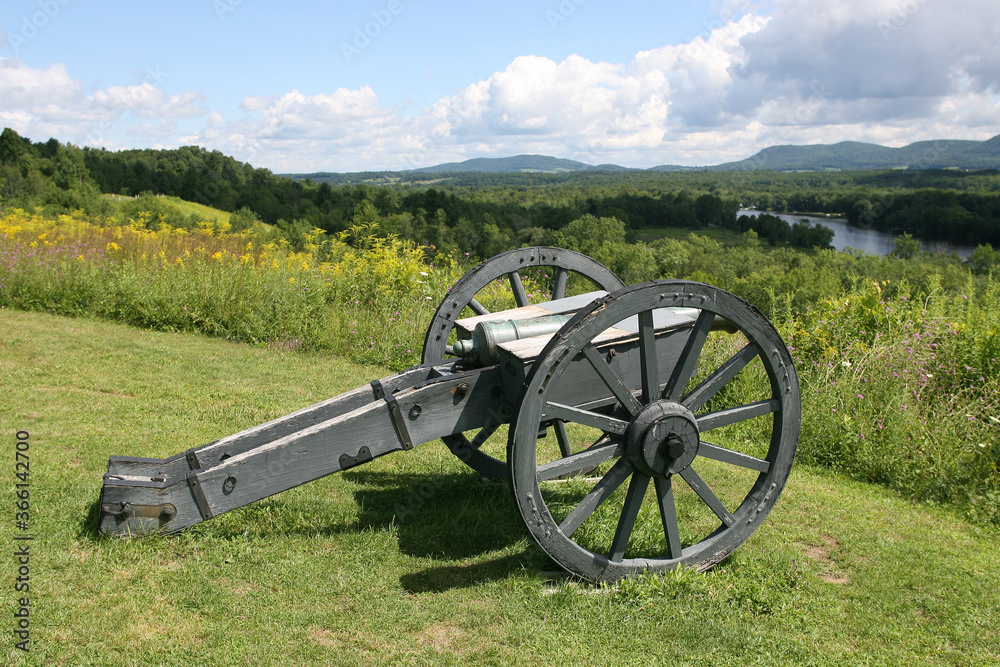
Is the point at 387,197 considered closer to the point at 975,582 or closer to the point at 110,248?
the point at 110,248

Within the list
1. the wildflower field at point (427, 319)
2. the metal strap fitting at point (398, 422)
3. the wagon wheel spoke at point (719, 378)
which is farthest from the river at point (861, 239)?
the metal strap fitting at point (398, 422)

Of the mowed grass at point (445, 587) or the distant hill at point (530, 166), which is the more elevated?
the distant hill at point (530, 166)

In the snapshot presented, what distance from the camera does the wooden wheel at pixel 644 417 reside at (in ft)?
8.51

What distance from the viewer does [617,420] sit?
9.01 ft

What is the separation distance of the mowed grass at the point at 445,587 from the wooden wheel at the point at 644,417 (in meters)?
0.23

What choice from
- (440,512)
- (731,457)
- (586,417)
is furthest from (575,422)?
(440,512)

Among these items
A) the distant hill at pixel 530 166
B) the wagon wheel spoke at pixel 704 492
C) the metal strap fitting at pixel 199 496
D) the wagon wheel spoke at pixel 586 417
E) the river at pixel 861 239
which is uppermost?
the distant hill at pixel 530 166

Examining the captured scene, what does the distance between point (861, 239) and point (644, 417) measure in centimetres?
8878

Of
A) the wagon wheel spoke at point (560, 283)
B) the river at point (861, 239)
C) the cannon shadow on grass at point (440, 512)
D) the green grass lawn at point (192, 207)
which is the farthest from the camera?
the river at point (861, 239)

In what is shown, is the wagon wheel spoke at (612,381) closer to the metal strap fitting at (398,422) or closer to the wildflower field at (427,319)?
the metal strap fitting at (398,422)

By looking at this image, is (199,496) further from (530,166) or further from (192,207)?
(530,166)

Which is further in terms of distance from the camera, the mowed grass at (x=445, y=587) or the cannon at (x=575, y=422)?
the cannon at (x=575, y=422)

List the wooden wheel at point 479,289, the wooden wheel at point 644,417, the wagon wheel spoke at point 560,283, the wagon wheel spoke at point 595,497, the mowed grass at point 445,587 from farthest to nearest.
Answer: the wagon wheel spoke at point 560,283 < the wooden wheel at point 479,289 < the wagon wheel spoke at point 595,497 < the wooden wheel at point 644,417 < the mowed grass at point 445,587

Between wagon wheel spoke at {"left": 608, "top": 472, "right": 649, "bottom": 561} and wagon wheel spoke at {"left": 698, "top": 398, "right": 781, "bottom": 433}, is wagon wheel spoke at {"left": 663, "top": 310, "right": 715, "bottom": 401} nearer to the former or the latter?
wagon wheel spoke at {"left": 698, "top": 398, "right": 781, "bottom": 433}
